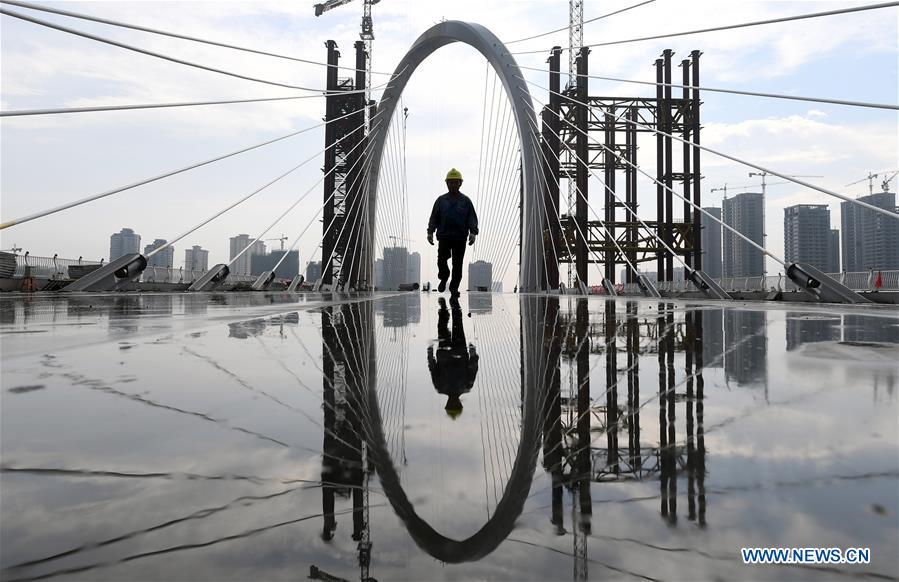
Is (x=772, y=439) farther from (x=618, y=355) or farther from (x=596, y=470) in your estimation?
(x=618, y=355)

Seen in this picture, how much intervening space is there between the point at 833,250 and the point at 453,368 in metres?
83.7

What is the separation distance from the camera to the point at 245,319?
3.91 m

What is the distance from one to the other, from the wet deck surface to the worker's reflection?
18mm

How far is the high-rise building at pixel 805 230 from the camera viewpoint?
6212 centimetres

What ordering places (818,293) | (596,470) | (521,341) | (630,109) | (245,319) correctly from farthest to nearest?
(630,109)
(818,293)
(245,319)
(521,341)
(596,470)

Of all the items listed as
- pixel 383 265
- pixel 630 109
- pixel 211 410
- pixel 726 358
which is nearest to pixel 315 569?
pixel 211 410

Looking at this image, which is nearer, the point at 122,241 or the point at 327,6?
the point at 327,6

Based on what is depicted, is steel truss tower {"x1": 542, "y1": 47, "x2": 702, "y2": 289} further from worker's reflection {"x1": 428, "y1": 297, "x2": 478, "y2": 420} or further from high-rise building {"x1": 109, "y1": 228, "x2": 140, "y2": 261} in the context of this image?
high-rise building {"x1": 109, "y1": 228, "x2": 140, "y2": 261}

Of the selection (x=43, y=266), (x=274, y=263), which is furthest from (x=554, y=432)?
(x=274, y=263)

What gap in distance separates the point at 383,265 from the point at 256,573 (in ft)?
117

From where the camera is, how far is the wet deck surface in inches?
26.6

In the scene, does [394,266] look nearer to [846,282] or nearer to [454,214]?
[846,282]

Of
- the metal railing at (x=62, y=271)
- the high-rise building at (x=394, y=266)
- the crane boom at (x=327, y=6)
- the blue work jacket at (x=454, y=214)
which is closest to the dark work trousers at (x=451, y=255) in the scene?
the blue work jacket at (x=454, y=214)

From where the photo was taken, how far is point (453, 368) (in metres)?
1.99
